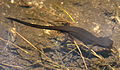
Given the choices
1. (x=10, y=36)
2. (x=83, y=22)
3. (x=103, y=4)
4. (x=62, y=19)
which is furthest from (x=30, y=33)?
(x=103, y=4)

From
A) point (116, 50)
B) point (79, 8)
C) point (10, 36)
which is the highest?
point (79, 8)

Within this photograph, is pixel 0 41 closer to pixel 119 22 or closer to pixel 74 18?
pixel 74 18

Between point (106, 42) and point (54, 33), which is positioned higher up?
point (54, 33)

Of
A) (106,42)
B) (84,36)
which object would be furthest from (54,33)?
(106,42)

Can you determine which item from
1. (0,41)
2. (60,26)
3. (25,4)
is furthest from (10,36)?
(60,26)

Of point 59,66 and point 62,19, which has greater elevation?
point 62,19

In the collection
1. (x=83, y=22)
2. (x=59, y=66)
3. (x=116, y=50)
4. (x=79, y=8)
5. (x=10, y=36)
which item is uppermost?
A: (x=79, y=8)

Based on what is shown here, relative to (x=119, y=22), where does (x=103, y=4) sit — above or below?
above

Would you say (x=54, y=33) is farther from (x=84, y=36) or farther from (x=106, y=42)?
(x=106, y=42)

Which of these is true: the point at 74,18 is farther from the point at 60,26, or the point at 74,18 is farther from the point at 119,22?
the point at 119,22
